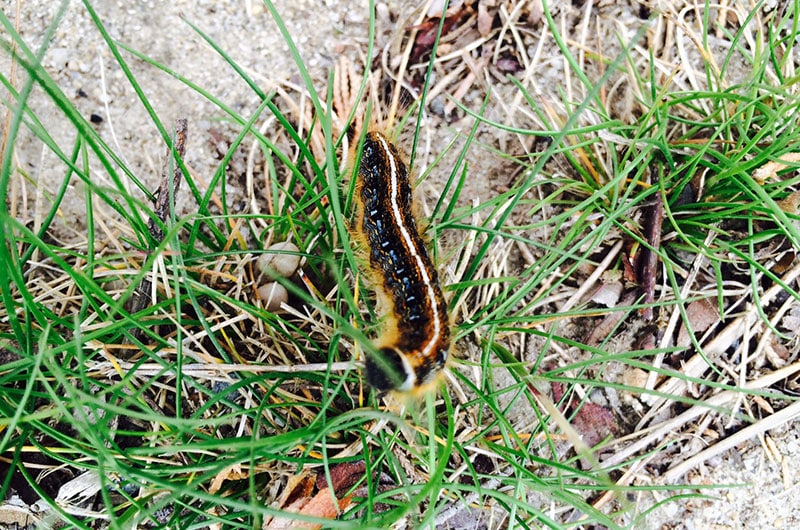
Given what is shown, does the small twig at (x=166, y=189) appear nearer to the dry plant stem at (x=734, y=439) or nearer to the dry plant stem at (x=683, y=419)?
the dry plant stem at (x=683, y=419)

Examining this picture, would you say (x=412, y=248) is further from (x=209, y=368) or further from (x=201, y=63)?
(x=201, y=63)

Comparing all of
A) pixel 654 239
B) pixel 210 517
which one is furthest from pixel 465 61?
pixel 210 517

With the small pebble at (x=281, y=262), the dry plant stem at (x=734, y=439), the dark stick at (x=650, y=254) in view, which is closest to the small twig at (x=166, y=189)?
the small pebble at (x=281, y=262)

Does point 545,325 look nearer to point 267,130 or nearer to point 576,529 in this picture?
point 576,529

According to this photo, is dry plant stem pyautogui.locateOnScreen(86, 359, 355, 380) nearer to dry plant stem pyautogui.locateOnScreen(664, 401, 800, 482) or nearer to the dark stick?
the dark stick

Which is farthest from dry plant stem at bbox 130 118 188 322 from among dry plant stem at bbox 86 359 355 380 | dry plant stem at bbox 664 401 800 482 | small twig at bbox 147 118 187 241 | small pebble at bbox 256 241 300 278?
dry plant stem at bbox 664 401 800 482

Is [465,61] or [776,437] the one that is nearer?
[776,437]
